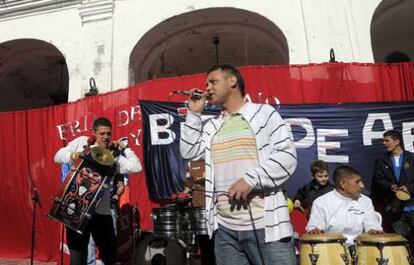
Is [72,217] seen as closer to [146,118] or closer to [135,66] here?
[146,118]

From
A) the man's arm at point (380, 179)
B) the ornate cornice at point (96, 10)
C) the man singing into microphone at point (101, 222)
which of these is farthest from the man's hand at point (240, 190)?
the ornate cornice at point (96, 10)

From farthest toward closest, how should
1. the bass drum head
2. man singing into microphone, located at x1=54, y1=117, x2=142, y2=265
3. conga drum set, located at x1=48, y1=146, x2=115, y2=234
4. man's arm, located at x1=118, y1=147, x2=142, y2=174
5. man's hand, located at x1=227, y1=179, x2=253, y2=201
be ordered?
the bass drum head, man's arm, located at x1=118, y1=147, x2=142, y2=174, man singing into microphone, located at x1=54, y1=117, x2=142, y2=265, conga drum set, located at x1=48, y1=146, x2=115, y2=234, man's hand, located at x1=227, y1=179, x2=253, y2=201

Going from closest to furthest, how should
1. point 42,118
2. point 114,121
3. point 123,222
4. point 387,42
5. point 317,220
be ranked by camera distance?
point 317,220 < point 123,222 < point 114,121 < point 42,118 < point 387,42

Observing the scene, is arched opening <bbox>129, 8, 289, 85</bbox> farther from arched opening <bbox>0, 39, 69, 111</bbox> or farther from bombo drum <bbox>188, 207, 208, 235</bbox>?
bombo drum <bbox>188, 207, 208, 235</bbox>

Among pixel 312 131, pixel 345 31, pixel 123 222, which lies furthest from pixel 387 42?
pixel 123 222

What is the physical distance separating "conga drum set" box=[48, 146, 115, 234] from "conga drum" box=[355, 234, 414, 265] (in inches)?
101

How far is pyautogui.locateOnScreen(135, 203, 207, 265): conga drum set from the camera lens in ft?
16.0

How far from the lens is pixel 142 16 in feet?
27.2

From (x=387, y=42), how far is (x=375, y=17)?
176cm

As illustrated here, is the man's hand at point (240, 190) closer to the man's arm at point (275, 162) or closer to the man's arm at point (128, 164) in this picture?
the man's arm at point (275, 162)

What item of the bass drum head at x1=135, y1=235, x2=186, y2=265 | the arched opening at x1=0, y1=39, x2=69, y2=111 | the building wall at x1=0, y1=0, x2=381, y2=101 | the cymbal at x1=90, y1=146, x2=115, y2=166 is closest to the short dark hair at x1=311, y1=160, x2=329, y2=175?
the bass drum head at x1=135, y1=235, x2=186, y2=265

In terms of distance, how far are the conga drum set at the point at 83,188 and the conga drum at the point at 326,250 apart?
6.85ft

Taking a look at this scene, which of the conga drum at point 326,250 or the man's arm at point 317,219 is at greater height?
the man's arm at point 317,219

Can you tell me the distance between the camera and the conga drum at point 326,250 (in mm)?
3844
